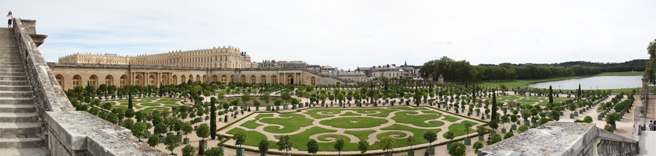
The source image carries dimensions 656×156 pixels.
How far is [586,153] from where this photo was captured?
23.1 feet

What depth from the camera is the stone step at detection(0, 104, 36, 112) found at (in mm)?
7551

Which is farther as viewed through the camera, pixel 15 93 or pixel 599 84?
pixel 599 84

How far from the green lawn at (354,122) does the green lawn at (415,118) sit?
78.6 inches

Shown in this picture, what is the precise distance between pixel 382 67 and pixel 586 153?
122475mm

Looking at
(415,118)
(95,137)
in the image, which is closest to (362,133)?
(415,118)

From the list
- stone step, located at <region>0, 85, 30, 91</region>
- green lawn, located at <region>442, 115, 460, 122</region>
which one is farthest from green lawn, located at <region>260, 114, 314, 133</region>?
stone step, located at <region>0, 85, 30, 91</region>

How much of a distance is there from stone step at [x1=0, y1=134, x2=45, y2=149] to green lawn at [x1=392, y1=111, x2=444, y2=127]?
77.5 feet

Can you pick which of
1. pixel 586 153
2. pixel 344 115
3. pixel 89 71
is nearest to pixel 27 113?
pixel 586 153

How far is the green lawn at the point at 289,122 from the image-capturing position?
2359 cm

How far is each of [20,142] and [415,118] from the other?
27115mm

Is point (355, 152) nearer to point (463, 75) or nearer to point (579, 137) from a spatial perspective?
point (579, 137)

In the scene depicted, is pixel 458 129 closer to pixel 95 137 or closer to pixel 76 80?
pixel 95 137

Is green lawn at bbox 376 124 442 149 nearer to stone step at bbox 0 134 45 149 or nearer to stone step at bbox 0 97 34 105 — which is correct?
stone step at bbox 0 134 45 149

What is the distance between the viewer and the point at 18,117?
718 centimetres
